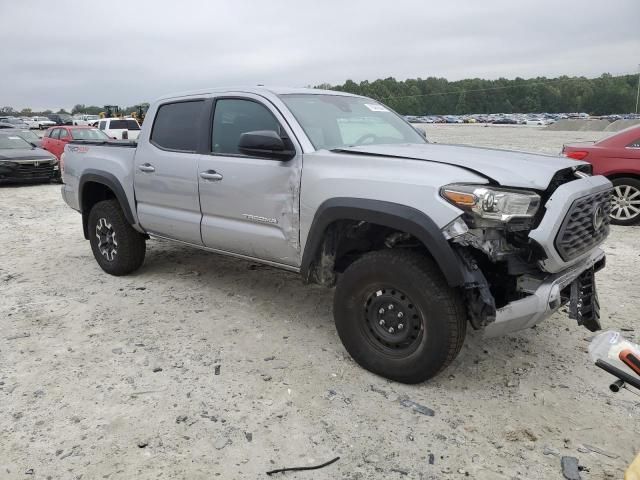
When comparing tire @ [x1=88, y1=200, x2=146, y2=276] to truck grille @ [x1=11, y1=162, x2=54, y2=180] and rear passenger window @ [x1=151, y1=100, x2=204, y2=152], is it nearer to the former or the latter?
rear passenger window @ [x1=151, y1=100, x2=204, y2=152]

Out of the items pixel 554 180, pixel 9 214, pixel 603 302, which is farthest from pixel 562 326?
pixel 9 214

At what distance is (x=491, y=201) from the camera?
289cm

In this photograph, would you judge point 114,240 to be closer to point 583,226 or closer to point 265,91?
point 265,91

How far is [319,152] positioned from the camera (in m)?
3.67

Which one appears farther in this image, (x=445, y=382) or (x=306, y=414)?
(x=445, y=382)

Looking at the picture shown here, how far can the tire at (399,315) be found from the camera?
3043 millimetres

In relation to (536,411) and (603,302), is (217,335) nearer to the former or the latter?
(536,411)

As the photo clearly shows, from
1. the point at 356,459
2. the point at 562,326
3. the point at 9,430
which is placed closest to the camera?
the point at 356,459

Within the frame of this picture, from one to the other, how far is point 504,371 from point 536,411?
1.59ft

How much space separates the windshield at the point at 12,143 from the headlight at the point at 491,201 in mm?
14535

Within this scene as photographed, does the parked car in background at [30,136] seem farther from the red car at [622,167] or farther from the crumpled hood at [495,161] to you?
the crumpled hood at [495,161]

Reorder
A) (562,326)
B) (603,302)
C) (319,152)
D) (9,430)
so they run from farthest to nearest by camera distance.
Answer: (603,302), (562,326), (319,152), (9,430)

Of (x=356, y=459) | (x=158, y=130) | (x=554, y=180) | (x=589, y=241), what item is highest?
(x=158, y=130)

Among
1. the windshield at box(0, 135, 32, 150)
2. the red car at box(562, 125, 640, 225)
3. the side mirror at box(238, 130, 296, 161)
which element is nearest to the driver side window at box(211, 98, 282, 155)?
the side mirror at box(238, 130, 296, 161)
